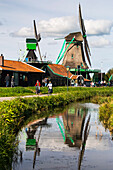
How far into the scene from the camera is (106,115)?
1848 cm

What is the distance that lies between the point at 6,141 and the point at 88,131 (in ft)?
21.0

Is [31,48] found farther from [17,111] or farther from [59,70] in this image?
[17,111]

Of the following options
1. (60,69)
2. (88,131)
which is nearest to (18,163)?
(88,131)

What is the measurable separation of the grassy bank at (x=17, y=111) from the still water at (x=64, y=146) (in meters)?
0.42

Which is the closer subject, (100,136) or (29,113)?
(100,136)

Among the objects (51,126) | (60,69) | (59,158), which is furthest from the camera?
(60,69)

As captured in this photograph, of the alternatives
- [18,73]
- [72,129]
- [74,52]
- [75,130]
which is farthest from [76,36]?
[75,130]

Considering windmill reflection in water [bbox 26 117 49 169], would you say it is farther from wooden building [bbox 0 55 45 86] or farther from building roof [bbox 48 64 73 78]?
building roof [bbox 48 64 73 78]

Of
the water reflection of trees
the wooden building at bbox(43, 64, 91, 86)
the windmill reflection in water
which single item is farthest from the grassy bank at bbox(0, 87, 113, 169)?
the wooden building at bbox(43, 64, 91, 86)

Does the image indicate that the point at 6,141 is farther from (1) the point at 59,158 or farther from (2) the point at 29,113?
(2) the point at 29,113

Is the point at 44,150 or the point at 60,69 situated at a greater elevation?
the point at 60,69

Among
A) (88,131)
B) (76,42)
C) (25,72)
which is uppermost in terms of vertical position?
(76,42)

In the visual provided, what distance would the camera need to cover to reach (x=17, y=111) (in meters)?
15.6

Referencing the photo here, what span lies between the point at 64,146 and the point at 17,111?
4823 mm
